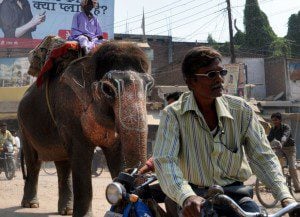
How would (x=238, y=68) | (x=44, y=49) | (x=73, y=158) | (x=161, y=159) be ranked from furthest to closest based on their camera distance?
(x=238, y=68)
(x=44, y=49)
(x=73, y=158)
(x=161, y=159)

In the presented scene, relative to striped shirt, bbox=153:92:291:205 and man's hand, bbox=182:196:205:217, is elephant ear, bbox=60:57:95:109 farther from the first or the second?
man's hand, bbox=182:196:205:217

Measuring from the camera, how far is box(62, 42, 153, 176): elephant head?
5547mm

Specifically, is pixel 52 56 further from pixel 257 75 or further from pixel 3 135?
pixel 257 75

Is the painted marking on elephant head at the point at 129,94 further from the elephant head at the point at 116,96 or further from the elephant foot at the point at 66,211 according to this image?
the elephant foot at the point at 66,211

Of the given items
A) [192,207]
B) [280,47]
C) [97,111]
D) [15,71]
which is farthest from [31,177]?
[280,47]

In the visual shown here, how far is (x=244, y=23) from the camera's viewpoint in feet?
187

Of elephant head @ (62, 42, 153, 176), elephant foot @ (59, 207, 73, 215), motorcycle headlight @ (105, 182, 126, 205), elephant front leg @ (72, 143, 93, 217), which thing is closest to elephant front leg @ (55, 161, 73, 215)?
elephant foot @ (59, 207, 73, 215)

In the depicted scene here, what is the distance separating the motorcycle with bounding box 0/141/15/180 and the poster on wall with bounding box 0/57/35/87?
16.4m

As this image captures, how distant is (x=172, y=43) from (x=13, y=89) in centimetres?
1618

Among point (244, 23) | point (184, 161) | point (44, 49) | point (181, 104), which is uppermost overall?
point (244, 23)

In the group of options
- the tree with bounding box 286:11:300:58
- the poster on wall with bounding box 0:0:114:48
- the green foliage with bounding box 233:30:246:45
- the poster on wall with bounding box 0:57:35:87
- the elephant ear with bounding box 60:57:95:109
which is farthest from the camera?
the green foliage with bounding box 233:30:246:45

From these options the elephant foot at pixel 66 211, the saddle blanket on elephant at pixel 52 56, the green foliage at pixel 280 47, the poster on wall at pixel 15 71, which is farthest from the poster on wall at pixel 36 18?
the elephant foot at pixel 66 211

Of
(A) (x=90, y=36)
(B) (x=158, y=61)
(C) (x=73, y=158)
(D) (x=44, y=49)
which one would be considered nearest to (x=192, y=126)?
(C) (x=73, y=158)

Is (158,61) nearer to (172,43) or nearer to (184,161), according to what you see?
(172,43)
